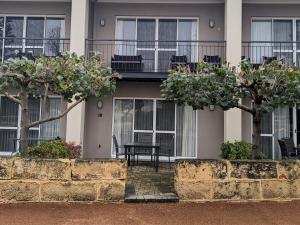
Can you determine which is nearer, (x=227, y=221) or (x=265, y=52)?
(x=227, y=221)

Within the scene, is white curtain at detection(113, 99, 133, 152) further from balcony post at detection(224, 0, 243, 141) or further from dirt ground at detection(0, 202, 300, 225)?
dirt ground at detection(0, 202, 300, 225)

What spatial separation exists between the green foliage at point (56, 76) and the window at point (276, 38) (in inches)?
280

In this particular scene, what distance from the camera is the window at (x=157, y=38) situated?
513 inches

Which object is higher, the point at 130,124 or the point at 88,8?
the point at 88,8

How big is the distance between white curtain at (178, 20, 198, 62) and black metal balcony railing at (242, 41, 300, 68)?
67.8 inches

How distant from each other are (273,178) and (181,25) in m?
7.80

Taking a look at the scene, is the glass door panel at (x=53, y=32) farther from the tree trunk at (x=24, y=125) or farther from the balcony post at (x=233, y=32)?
the tree trunk at (x=24, y=125)

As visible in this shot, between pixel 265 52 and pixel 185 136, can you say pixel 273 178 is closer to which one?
pixel 185 136

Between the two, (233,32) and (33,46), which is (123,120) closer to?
(33,46)

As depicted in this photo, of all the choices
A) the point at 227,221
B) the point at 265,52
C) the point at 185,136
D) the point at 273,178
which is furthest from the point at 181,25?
the point at 227,221

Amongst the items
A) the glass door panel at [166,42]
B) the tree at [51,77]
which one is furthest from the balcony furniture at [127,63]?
the tree at [51,77]

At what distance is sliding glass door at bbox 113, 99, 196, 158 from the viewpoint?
1285 cm

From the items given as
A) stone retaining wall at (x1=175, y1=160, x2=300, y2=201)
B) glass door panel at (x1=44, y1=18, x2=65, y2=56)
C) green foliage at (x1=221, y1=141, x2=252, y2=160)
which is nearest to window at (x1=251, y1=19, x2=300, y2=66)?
green foliage at (x1=221, y1=141, x2=252, y2=160)

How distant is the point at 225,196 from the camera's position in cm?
697
